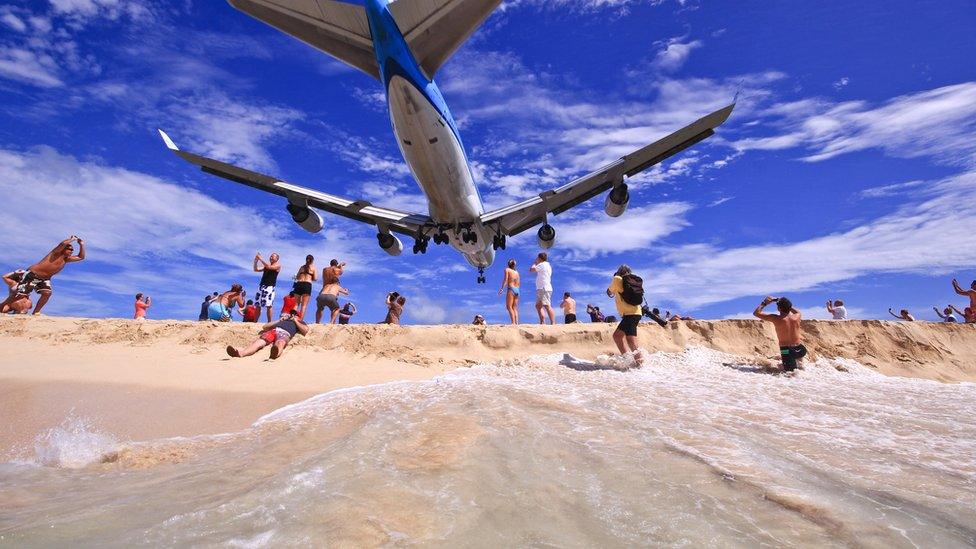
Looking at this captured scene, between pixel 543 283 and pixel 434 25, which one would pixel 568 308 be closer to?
pixel 543 283

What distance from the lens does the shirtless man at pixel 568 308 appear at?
36.6ft

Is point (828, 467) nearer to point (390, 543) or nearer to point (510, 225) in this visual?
point (390, 543)

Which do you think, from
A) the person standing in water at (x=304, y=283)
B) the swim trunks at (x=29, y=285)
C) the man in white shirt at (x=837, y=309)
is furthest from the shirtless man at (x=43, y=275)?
the man in white shirt at (x=837, y=309)

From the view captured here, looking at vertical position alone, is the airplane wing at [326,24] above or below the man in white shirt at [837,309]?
above

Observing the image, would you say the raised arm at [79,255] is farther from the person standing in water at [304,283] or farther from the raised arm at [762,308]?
the raised arm at [762,308]

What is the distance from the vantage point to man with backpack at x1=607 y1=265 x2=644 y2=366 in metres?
6.75

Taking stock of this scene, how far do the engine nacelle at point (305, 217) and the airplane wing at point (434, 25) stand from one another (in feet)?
17.1

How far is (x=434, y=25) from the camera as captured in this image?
1160cm

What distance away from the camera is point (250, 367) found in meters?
5.91

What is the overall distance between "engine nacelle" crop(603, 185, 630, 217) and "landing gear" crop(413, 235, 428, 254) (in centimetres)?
604

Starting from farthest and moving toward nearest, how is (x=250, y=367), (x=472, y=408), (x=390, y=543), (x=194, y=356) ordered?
(x=194, y=356), (x=250, y=367), (x=472, y=408), (x=390, y=543)

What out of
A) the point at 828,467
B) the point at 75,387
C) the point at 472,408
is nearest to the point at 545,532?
the point at 828,467

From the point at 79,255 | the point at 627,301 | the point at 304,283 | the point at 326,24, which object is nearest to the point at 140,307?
the point at 79,255

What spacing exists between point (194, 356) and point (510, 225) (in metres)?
10.1
